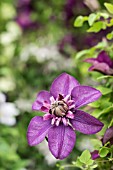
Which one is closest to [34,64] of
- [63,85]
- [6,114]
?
[6,114]

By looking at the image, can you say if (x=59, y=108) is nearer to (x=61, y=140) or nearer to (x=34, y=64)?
(x=61, y=140)

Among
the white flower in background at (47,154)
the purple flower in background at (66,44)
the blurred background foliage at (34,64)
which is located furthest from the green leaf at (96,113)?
the purple flower in background at (66,44)

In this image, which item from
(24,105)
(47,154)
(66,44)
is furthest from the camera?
(66,44)

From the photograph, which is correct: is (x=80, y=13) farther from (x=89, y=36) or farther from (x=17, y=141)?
(x=17, y=141)

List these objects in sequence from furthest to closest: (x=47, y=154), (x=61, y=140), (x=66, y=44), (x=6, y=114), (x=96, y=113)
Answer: (x=66, y=44) → (x=47, y=154) → (x=6, y=114) → (x=96, y=113) → (x=61, y=140)

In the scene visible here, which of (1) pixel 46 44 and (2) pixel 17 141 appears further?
(1) pixel 46 44

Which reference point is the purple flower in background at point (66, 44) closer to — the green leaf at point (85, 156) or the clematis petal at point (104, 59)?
the clematis petal at point (104, 59)

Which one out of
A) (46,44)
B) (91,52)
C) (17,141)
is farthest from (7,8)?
(91,52)
